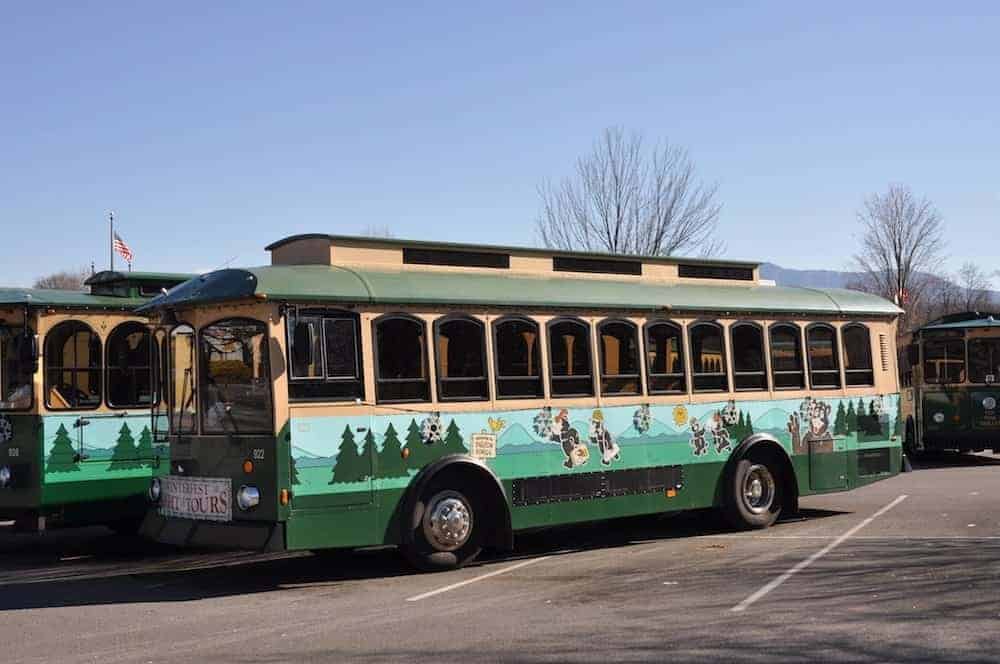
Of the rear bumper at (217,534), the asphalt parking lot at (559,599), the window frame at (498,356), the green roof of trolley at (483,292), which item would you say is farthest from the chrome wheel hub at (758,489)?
the rear bumper at (217,534)

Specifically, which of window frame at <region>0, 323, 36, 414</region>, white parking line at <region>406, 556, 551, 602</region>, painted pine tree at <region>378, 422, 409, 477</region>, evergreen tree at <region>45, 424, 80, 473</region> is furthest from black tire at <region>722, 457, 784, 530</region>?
window frame at <region>0, 323, 36, 414</region>

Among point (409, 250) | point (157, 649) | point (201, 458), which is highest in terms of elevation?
point (409, 250)

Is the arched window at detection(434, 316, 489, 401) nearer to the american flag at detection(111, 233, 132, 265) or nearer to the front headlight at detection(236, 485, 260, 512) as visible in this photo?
the front headlight at detection(236, 485, 260, 512)

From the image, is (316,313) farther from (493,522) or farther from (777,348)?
(777,348)

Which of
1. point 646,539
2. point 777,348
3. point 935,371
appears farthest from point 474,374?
point 935,371

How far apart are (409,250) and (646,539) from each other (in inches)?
171

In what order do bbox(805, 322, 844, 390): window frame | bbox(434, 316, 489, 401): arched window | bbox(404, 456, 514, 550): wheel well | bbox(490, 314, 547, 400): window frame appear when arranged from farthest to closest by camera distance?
1. bbox(805, 322, 844, 390): window frame
2. bbox(490, 314, 547, 400): window frame
3. bbox(434, 316, 489, 401): arched window
4. bbox(404, 456, 514, 550): wheel well

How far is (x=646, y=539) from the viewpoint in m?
13.8

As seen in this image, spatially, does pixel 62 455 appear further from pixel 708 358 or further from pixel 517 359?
pixel 708 358

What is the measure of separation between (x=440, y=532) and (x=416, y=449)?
2.67 ft

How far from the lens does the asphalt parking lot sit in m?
7.99

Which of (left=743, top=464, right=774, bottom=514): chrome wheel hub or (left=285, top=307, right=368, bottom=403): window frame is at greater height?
(left=285, top=307, right=368, bottom=403): window frame

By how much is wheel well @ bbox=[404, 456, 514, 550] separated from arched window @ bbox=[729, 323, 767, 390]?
3.71 meters

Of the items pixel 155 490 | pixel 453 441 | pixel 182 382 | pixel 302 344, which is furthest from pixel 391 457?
pixel 155 490
